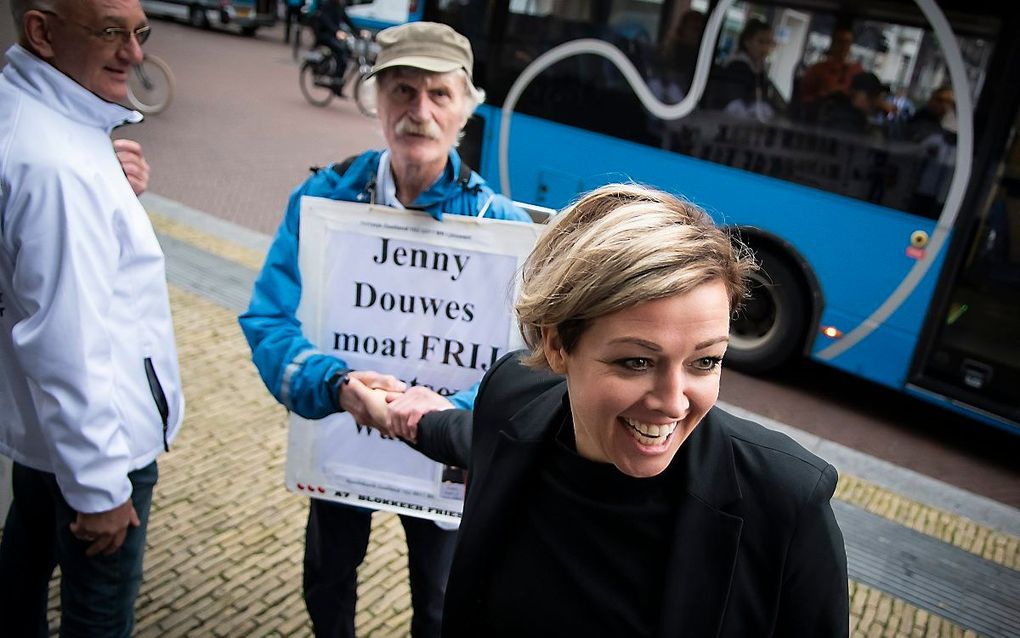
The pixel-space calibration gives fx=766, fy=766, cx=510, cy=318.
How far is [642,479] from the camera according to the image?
1388 mm

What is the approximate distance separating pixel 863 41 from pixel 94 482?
5590mm

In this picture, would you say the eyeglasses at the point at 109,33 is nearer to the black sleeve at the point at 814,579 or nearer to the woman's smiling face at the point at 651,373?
the woman's smiling face at the point at 651,373

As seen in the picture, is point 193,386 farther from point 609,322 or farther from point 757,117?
point 757,117

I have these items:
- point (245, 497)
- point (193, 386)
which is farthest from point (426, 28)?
point (193, 386)

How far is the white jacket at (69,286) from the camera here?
1656 millimetres

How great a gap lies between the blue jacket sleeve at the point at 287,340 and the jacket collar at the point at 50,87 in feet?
1.80

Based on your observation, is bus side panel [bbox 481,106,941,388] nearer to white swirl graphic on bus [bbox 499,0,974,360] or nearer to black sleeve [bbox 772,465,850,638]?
white swirl graphic on bus [bbox 499,0,974,360]

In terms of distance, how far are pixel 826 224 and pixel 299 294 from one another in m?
4.68

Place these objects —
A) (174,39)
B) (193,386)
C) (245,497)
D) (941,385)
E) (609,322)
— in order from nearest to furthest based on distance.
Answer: (609,322) < (245,497) < (193,386) < (941,385) < (174,39)

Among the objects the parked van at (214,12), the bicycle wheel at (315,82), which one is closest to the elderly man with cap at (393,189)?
the bicycle wheel at (315,82)

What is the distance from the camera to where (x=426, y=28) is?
211cm

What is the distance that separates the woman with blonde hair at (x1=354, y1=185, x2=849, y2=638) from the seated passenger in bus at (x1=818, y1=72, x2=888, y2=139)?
4686 mm

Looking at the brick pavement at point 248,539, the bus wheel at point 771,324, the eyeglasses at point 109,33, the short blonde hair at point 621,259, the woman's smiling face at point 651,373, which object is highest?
the eyeglasses at point 109,33

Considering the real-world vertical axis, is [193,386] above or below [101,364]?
below
